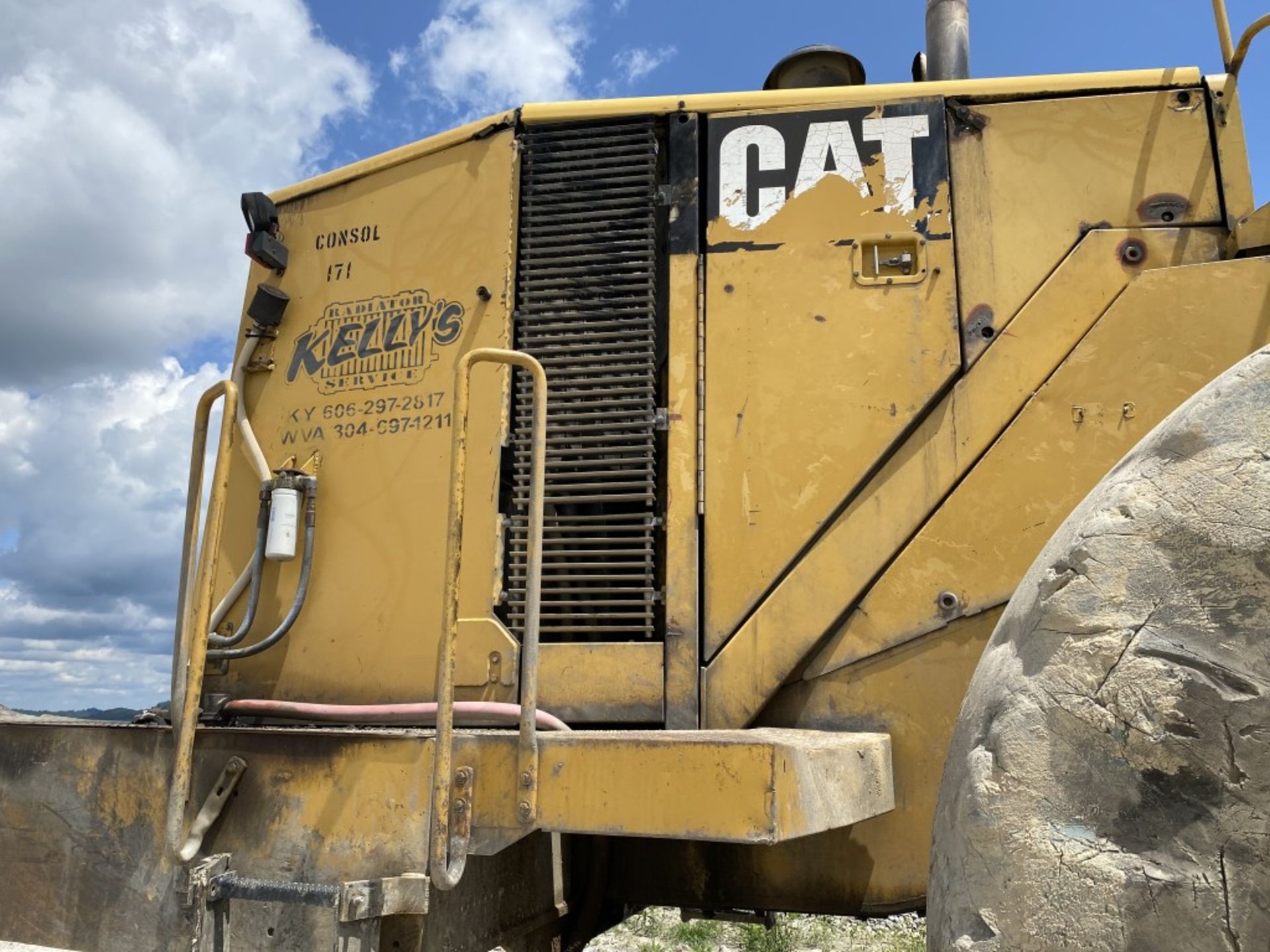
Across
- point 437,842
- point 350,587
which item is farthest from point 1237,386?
point 350,587

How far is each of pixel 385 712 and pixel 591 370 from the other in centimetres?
121

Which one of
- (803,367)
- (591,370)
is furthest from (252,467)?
(803,367)

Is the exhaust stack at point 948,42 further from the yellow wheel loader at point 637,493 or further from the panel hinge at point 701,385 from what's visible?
the panel hinge at point 701,385

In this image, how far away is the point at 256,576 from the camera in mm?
3342

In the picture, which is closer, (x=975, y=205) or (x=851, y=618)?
(x=851, y=618)

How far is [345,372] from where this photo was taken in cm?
349

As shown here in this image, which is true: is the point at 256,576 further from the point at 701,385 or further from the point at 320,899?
the point at 701,385

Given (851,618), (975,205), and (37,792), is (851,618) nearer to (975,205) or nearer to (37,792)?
(975,205)

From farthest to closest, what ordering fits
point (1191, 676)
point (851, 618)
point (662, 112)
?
point (662, 112) < point (851, 618) < point (1191, 676)

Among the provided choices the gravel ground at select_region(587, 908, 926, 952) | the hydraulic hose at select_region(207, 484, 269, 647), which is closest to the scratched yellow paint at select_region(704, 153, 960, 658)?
the hydraulic hose at select_region(207, 484, 269, 647)

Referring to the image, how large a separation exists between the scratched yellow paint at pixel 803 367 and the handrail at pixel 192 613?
1.36 m

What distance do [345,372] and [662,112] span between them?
139 cm

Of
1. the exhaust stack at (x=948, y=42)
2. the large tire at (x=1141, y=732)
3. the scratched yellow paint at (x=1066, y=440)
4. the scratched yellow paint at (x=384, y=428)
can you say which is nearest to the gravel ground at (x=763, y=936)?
the scratched yellow paint at (x=384, y=428)

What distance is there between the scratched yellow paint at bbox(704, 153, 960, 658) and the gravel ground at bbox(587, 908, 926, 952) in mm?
4244
